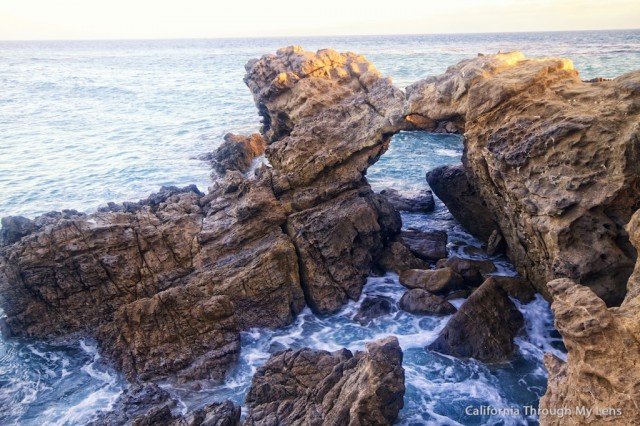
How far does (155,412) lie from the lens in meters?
9.88

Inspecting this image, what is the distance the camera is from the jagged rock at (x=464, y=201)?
1697cm

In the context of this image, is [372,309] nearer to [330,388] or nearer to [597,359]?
[330,388]

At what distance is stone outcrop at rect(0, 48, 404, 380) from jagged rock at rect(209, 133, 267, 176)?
9.29 m

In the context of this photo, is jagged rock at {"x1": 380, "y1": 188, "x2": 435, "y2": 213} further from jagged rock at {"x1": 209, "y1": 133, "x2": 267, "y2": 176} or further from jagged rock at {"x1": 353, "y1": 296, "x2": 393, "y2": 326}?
jagged rock at {"x1": 209, "y1": 133, "x2": 267, "y2": 176}

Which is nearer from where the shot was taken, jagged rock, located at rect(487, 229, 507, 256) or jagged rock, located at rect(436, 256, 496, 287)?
jagged rock, located at rect(436, 256, 496, 287)

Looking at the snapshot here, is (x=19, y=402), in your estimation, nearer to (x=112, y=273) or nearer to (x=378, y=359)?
(x=112, y=273)

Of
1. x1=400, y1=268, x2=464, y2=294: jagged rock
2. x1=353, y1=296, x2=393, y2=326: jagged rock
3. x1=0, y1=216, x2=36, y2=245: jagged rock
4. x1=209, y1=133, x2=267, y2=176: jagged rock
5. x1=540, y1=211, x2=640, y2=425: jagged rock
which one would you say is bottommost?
x1=353, y1=296, x2=393, y2=326: jagged rock

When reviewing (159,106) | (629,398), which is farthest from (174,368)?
(159,106)

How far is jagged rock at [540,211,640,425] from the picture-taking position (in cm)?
632

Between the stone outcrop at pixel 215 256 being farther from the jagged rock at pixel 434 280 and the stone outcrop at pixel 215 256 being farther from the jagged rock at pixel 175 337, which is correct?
the jagged rock at pixel 434 280

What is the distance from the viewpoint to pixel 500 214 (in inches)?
571

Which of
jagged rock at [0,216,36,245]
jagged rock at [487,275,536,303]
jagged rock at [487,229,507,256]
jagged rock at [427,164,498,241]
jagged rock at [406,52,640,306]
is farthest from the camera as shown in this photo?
jagged rock at [427,164,498,241]

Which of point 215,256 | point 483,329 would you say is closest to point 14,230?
point 215,256

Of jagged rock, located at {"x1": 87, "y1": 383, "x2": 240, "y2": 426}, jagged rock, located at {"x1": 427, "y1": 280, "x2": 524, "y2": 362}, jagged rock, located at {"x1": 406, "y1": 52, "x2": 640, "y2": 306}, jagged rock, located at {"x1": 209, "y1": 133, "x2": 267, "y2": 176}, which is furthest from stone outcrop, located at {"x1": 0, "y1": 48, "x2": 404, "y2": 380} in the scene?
jagged rock, located at {"x1": 209, "y1": 133, "x2": 267, "y2": 176}
